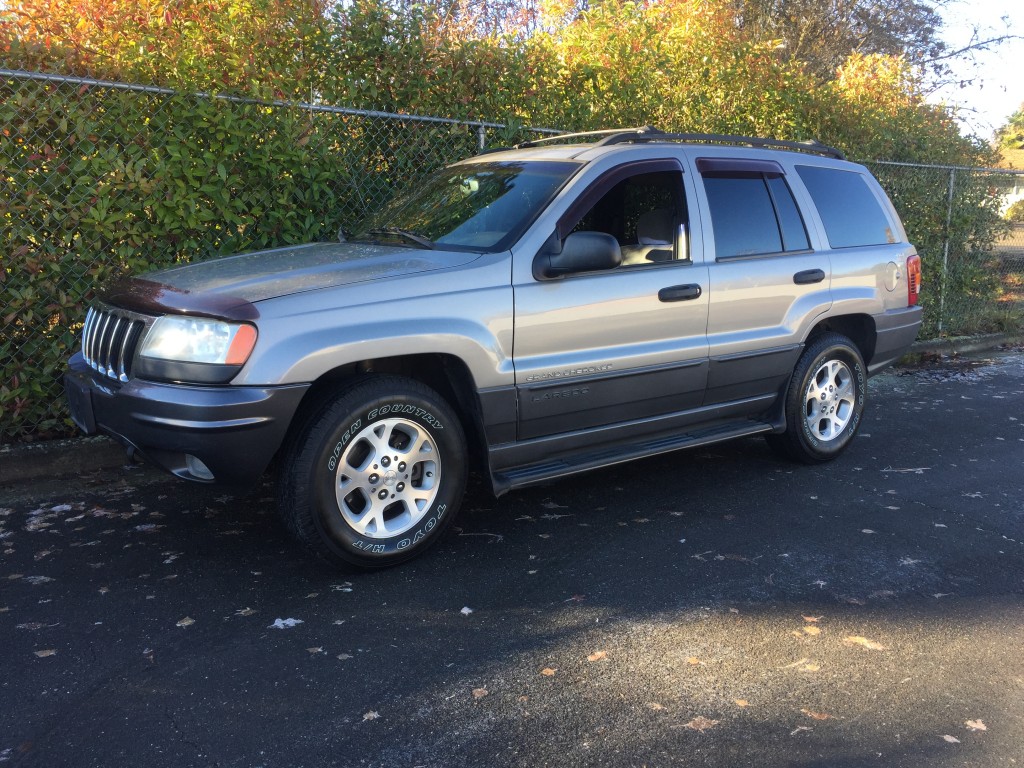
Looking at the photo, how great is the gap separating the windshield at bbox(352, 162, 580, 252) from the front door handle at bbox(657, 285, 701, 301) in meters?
0.79

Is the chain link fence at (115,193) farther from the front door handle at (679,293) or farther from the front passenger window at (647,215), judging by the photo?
the front door handle at (679,293)

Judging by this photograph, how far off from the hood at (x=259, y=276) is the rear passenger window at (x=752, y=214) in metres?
1.65

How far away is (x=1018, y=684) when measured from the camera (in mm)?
3193

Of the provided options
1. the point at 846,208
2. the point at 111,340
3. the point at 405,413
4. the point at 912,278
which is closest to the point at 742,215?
the point at 846,208

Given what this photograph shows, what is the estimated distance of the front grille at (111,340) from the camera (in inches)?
153

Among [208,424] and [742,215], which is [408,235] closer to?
[208,424]

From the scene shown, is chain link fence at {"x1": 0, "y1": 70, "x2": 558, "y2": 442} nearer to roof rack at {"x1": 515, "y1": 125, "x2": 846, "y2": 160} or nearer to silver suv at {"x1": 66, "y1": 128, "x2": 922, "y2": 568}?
silver suv at {"x1": 66, "y1": 128, "x2": 922, "y2": 568}

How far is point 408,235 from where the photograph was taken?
4.71 meters

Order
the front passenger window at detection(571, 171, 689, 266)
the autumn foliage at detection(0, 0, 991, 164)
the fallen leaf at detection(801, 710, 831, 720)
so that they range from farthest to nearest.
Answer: the autumn foliage at detection(0, 0, 991, 164)
the front passenger window at detection(571, 171, 689, 266)
the fallen leaf at detection(801, 710, 831, 720)

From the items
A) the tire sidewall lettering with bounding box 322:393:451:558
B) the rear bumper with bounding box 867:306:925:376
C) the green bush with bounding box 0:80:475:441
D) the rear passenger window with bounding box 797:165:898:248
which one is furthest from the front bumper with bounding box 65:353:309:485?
the rear bumper with bounding box 867:306:925:376

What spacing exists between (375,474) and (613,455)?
1.36 m

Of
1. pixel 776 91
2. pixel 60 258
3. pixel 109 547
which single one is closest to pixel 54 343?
pixel 60 258

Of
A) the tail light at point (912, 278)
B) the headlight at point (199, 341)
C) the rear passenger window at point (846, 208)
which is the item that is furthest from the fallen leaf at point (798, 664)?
the tail light at point (912, 278)

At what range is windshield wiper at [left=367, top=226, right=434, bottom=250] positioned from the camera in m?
4.57
